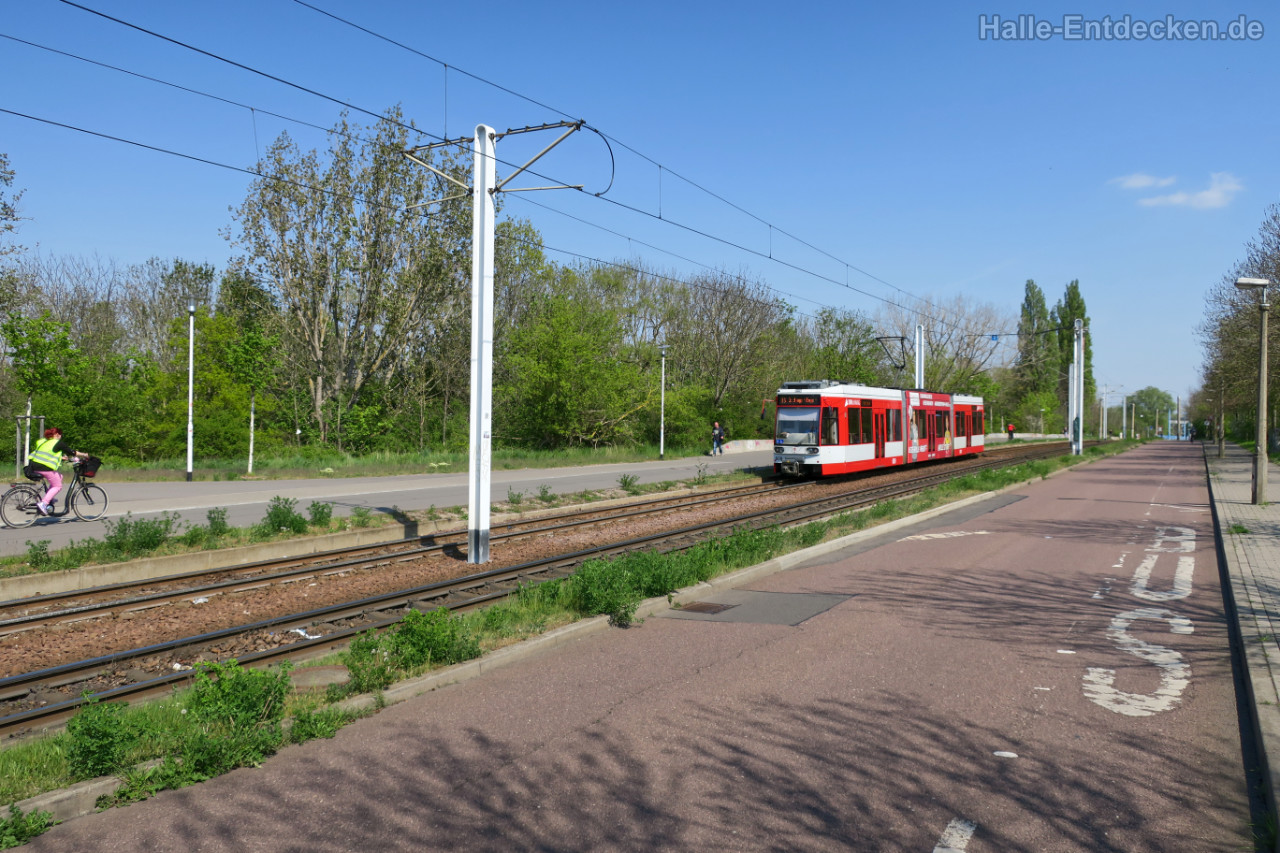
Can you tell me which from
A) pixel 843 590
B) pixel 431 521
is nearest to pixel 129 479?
pixel 431 521

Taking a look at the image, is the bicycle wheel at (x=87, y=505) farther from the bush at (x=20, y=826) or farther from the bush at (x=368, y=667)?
the bush at (x=20, y=826)

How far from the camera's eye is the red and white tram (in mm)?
27609

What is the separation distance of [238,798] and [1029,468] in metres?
32.2

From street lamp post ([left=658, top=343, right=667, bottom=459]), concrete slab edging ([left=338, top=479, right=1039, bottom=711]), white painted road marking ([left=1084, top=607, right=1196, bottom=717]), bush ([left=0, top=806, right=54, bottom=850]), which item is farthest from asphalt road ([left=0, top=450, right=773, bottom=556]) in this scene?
white painted road marking ([left=1084, top=607, right=1196, bottom=717])

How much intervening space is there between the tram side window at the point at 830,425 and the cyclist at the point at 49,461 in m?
19.3

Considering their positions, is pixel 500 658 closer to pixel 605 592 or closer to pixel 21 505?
pixel 605 592

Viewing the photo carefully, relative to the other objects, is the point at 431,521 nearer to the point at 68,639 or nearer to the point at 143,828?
the point at 68,639

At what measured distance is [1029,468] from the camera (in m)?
32.5

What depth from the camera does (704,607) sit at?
9.68 metres

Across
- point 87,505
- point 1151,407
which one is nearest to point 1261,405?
point 87,505

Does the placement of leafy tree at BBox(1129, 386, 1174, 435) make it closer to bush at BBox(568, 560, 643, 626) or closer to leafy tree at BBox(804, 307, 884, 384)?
leafy tree at BBox(804, 307, 884, 384)

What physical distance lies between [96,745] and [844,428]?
25361 mm

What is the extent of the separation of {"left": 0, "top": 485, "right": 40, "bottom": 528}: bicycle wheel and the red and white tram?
62.4ft

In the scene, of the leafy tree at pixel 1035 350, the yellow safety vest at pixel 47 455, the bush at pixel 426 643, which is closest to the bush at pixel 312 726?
the bush at pixel 426 643
